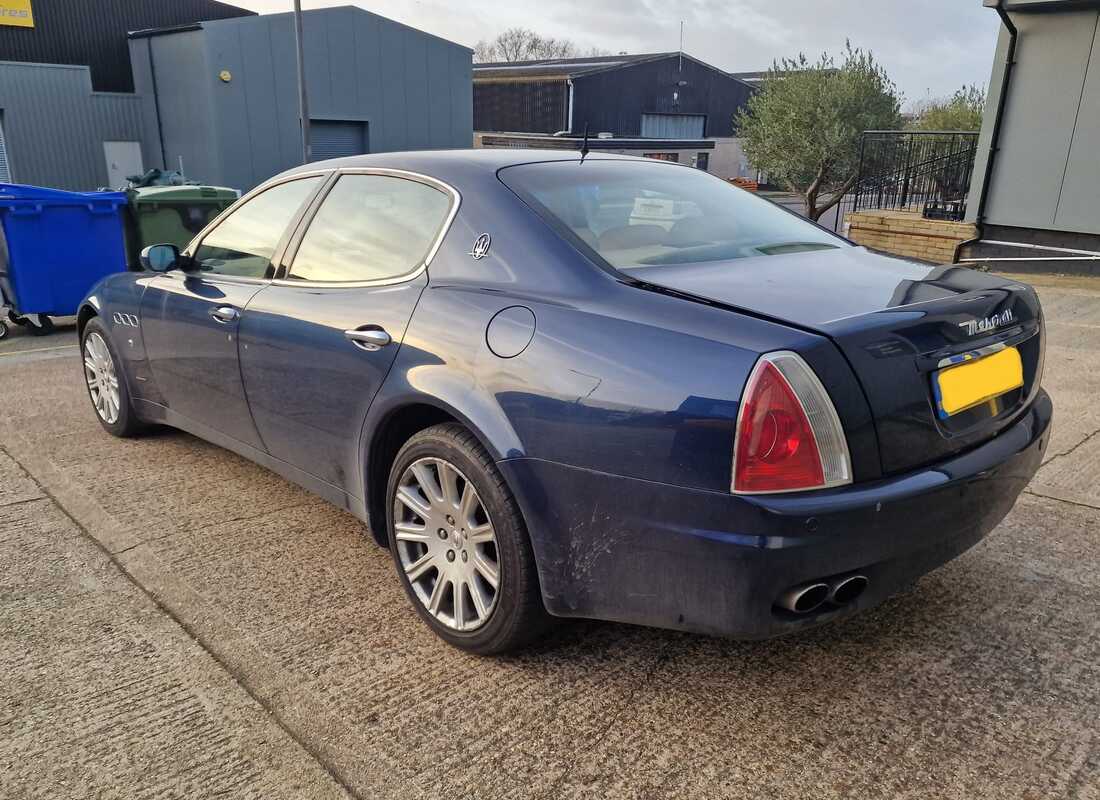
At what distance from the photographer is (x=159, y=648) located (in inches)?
104

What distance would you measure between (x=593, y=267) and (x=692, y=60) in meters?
55.5

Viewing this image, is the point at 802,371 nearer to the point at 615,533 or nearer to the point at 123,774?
the point at 615,533

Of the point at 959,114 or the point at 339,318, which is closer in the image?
the point at 339,318

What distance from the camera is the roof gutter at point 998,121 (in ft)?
35.4

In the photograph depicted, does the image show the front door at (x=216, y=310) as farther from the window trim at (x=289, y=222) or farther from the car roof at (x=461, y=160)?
the car roof at (x=461, y=160)

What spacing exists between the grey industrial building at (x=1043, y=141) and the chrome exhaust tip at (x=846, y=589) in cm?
1042

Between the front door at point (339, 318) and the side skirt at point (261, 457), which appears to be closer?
the front door at point (339, 318)

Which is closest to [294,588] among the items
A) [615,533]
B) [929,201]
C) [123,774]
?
[123,774]

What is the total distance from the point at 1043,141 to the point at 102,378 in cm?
1115

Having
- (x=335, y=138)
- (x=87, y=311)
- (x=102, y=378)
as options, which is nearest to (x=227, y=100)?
(x=335, y=138)

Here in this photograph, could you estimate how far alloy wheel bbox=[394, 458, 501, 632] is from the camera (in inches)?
98.4

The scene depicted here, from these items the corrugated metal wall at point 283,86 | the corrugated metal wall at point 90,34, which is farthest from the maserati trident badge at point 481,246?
the corrugated metal wall at point 90,34

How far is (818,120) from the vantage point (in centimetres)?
2677

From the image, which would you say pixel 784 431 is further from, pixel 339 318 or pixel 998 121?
pixel 998 121
